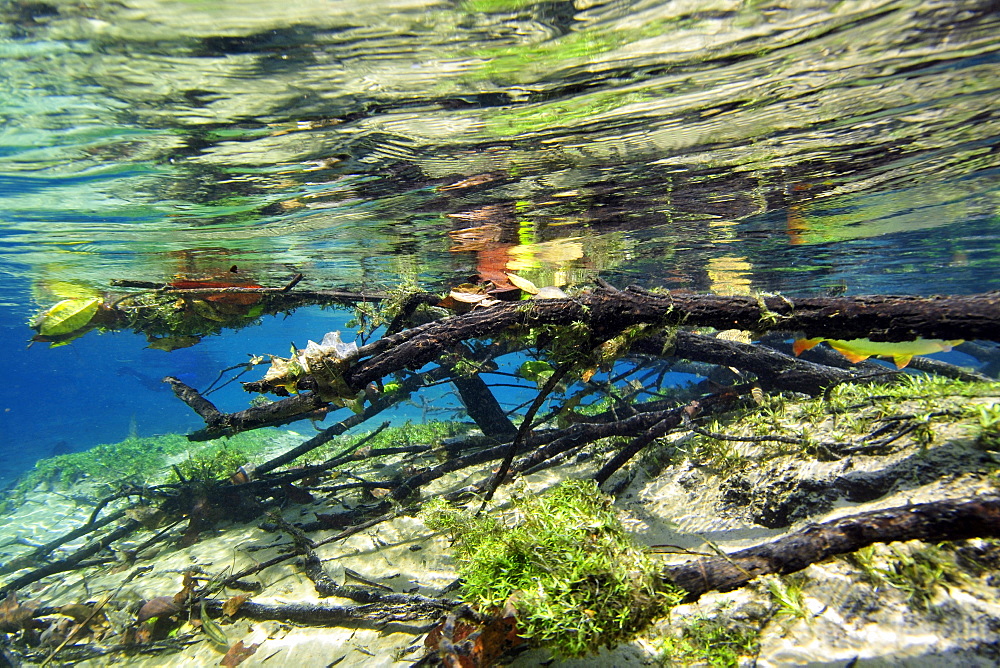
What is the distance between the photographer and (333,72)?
466 centimetres

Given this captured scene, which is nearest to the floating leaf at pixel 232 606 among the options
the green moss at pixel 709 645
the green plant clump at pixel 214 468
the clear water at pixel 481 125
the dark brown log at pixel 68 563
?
the green plant clump at pixel 214 468

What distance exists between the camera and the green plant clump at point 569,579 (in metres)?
2.50

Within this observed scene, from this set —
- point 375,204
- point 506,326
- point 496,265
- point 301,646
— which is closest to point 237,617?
point 301,646

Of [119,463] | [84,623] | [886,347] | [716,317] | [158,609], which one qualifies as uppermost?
[716,317]

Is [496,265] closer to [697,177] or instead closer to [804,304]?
[697,177]

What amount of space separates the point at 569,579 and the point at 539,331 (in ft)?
8.64

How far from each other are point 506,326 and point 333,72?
3.51m

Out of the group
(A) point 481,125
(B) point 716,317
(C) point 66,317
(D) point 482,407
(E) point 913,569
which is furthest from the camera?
(D) point 482,407

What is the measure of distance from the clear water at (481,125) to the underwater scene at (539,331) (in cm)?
5

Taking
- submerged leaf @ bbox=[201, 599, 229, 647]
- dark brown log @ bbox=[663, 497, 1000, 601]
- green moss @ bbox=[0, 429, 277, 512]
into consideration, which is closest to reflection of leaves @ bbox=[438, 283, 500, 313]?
dark brown log @ bbox=[663, 497, 1000, 601]

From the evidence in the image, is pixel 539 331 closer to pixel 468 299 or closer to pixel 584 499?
pixel 468 299

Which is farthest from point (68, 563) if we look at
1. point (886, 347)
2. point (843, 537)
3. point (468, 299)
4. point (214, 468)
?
point (886, 347)

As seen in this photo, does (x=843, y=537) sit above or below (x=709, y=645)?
above

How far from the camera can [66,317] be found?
22.9 feet
